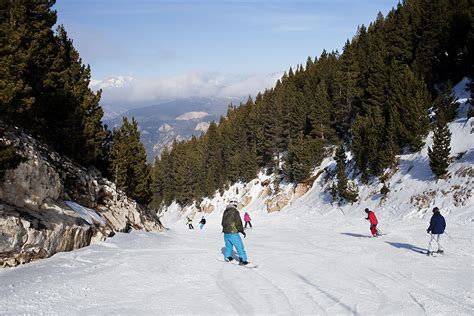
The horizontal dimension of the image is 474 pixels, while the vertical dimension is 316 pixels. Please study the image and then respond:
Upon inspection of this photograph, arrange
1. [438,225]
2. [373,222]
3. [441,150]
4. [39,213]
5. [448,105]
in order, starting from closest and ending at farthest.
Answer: [39,213], [438,225], [373,222], [441,150], [448,105]

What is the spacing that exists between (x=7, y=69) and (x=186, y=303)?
1058 centimetres

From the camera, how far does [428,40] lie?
4419 centimetres

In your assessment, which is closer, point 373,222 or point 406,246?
point 406,246

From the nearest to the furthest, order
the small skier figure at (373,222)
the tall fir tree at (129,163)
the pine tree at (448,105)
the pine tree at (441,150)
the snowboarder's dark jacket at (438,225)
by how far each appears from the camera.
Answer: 1. the snowboarder's dark jacket at (438,225)
2. the small skier figure at (373,222)
3. the pine tree at (441,150)
4. the pine tree at (448,105)
5. the tall fir tree at (129,163)

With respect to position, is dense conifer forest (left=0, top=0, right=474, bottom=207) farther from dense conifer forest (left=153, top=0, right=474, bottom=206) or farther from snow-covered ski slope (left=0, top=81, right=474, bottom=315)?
snow-covered ski slope (left=0, top=81, right=474, bottom=315)

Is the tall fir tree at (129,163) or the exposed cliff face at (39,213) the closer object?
the exposed cliff face at (39,213)

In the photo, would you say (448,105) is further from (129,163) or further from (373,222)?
(129,163)

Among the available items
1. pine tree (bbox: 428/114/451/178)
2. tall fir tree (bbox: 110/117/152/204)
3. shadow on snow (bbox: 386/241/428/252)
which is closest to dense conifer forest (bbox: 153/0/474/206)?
pine tree (bbox: 428/114/451/178)

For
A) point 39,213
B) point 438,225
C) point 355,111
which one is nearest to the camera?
point 39,213

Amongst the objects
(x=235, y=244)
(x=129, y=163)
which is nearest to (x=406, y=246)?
(x=235, y=244)

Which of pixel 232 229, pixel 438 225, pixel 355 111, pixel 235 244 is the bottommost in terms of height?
pixel 235 244

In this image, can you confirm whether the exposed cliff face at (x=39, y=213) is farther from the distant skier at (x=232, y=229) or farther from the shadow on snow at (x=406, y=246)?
the shadow on snow at (x=406, y=246)

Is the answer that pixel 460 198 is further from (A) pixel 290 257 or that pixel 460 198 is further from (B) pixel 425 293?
(B) pixel 425 293

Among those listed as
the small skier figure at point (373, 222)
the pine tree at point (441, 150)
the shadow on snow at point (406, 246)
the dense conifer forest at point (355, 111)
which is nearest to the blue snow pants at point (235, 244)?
the shadow on snow at point (406, 246)
